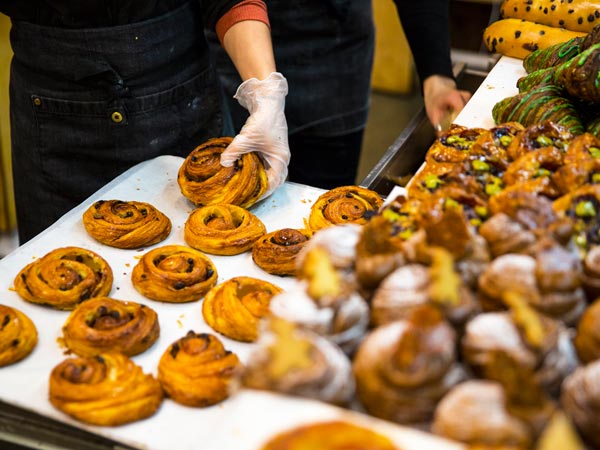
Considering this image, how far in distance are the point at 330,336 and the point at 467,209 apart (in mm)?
482

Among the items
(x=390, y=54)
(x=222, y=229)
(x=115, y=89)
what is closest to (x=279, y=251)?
(x=222, y=229)

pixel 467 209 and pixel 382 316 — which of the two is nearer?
pixel 382 316

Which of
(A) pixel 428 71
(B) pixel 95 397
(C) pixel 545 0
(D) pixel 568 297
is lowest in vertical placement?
(A) pixel 428 71

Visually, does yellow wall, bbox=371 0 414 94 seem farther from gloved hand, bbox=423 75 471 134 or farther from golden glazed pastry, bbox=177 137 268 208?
golden glazed pastry, bbox=177 137 268 208

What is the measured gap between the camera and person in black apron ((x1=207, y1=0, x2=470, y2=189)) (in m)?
3.65

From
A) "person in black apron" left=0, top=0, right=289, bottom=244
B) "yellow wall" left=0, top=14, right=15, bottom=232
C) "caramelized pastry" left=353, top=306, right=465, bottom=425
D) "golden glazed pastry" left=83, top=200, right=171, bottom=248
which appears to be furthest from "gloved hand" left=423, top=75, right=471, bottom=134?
"yellow wall" left=0, top=14, right=15, bottom=232

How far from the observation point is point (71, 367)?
5.60ft

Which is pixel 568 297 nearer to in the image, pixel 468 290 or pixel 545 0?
pixel 468 290

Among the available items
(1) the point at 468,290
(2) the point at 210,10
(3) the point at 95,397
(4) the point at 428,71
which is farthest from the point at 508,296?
(4) the point at 428,71

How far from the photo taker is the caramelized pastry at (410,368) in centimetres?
109

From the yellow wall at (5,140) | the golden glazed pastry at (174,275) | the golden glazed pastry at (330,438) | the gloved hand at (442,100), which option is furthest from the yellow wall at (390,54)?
the golden glazed pastry at (330,438)

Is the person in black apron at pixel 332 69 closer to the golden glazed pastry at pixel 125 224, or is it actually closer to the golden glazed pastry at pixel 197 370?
the golden glazed pastry at pixel 125 224

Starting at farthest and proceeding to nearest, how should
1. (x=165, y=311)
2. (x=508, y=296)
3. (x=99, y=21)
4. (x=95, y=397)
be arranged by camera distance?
1. (x=99, y=21)
2. (x=165, y=311)
3. (x=95, y=397)
4. (x=508, y=296)

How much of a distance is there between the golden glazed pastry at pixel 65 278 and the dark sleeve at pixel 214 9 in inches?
46.8
